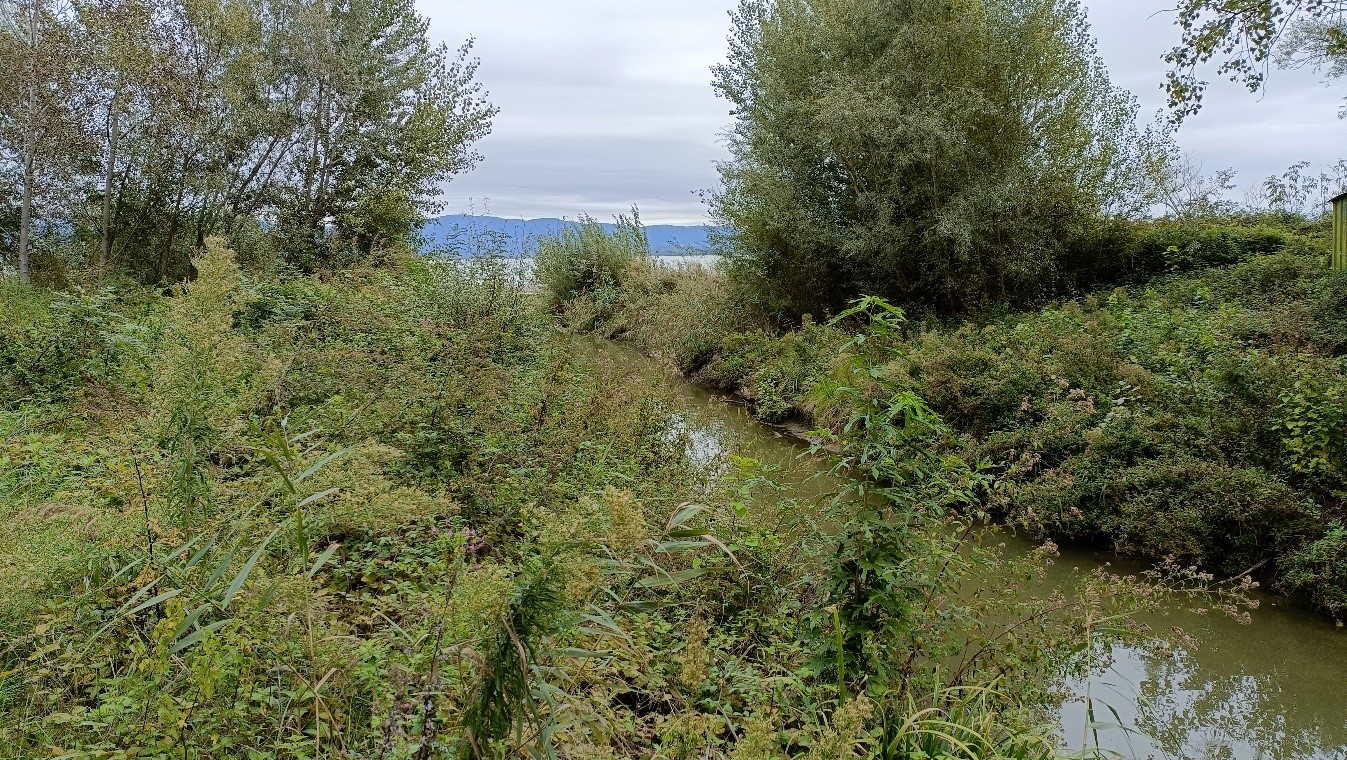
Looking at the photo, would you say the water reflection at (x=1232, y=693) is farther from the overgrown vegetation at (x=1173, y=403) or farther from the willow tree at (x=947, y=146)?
the willow tree at (x=947, y=146)

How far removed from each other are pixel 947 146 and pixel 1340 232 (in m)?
4.86

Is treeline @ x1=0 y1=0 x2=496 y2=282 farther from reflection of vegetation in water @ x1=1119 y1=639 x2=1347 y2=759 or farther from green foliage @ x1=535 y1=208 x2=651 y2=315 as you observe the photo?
reflection of vegetation in water @ x1=1119 y1=639 x2=1347 y2=759

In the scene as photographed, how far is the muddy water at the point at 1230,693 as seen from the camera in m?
3.95

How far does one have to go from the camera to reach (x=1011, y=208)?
11.8 m

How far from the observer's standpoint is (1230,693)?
4.46 metres

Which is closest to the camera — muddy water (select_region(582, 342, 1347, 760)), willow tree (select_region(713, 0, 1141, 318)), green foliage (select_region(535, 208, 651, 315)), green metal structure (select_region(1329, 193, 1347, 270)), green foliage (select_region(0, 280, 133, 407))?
muddy water (select_region(582, 342, 1347, 760))

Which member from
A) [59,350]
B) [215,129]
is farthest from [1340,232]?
[215,129]

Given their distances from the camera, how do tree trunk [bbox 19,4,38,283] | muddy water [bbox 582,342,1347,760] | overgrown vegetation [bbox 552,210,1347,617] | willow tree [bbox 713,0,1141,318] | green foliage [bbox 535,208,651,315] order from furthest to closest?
green foliage [bbox 535,208,651,315] → willow tree [bbox 713,0,1141,318] → tree trunk [bbox 19,4,38,283] → overgrown vegetation [bbox 552,210,1347,617] → muddy water [bbox 582,342,1347,760]

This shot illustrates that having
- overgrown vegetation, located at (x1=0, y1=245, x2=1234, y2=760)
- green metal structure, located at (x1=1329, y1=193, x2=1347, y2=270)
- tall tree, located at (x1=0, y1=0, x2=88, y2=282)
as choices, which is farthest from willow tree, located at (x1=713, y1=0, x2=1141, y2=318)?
tall tree, located at (x1=0, y1=0, x2=88, y2=282)

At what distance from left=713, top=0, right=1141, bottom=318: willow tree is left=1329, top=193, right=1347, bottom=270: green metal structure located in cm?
358

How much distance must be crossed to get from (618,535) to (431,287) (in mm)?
7193

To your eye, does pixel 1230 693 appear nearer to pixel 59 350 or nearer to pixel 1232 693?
pixel 1232 693

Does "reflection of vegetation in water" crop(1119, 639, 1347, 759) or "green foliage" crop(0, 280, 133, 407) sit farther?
"green foliage" crop(0, 280, 133, 407)

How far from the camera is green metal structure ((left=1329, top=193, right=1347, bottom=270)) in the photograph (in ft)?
28.2
